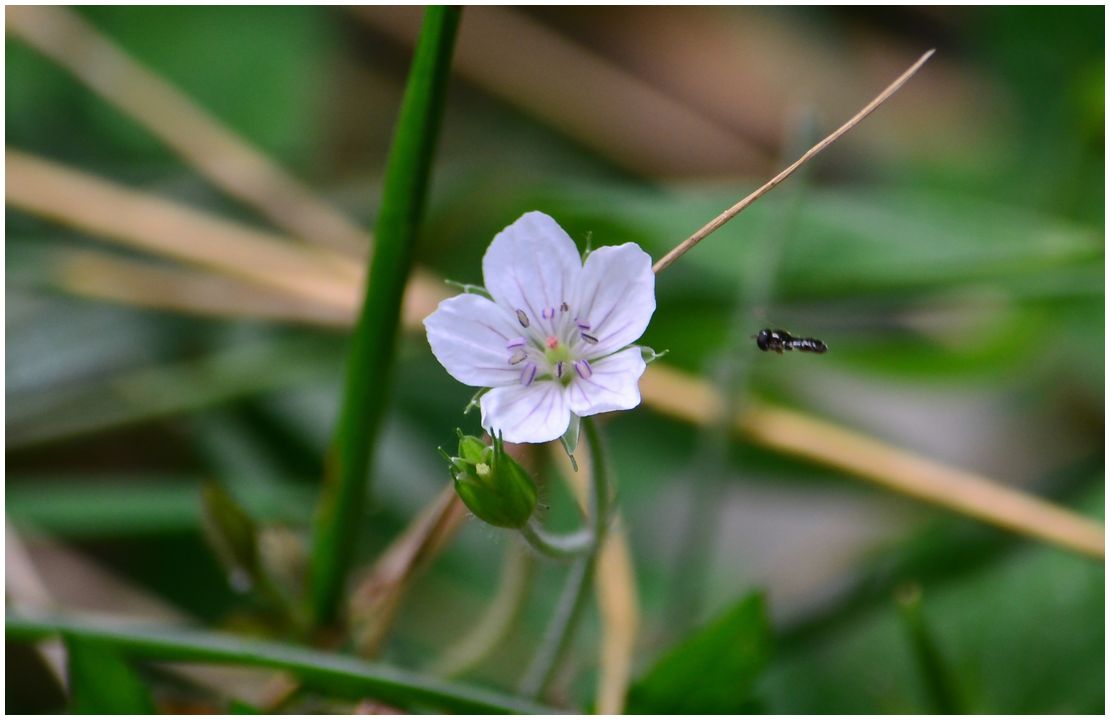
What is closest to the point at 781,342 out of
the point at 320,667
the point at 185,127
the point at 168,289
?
the point at 320,667

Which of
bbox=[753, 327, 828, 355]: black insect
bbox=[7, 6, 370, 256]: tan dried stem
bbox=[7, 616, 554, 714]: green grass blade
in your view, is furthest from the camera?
bbox=[7, 6, 370, 256]: tan dried stem

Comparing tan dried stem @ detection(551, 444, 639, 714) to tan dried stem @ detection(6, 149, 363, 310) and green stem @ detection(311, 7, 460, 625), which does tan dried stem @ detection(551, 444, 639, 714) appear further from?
tan dried stem @ detection(6, 149, 363, 310)

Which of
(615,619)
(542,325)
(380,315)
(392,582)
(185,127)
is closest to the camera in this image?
(542,325)

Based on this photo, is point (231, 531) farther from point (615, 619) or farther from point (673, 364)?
point (673, 364)

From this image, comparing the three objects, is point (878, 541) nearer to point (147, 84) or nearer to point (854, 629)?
point (854, 629)

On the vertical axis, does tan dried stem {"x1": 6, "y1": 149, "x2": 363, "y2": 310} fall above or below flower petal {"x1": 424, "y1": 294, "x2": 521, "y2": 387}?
above

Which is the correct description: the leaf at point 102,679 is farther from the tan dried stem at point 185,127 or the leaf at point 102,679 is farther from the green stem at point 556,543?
the tan dried stem at point 185,127

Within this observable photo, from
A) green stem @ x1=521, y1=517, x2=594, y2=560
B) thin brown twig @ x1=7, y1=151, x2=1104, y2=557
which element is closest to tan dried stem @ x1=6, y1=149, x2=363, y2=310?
thin brown twig @ x1=7, y1=151, x2=1104, y2=557
